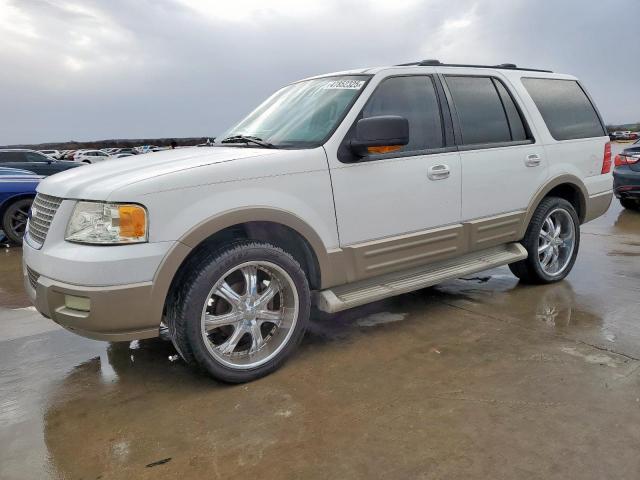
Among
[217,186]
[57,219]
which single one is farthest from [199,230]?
[57,219]

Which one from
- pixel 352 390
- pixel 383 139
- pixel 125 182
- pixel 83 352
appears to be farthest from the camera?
pixel 83 352

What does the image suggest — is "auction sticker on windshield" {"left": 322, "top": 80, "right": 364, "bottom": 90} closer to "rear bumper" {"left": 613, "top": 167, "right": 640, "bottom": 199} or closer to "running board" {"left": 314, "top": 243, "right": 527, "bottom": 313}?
"running board" {"left": 314, "top": 243, "right": 527, "bottom": 313}

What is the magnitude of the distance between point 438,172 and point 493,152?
710 mm

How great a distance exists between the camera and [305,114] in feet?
12.4

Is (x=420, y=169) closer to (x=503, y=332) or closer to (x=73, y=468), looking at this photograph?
(x=503, y=332)

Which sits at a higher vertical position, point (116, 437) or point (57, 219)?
point (57, 219)

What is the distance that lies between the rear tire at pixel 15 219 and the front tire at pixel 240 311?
6284 mm

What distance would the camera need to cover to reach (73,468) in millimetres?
2375

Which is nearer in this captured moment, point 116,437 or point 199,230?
point 116,437

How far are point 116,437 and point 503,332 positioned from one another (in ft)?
8.67

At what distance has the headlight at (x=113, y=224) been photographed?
2.73m

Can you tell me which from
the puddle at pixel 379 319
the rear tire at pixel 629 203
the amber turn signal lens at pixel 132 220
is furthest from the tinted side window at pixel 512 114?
the rear tire at pixel 629 203

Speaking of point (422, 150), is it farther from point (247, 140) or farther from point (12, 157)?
point (12, 157)

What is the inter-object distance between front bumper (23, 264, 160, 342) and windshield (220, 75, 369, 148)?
55.7 inches
